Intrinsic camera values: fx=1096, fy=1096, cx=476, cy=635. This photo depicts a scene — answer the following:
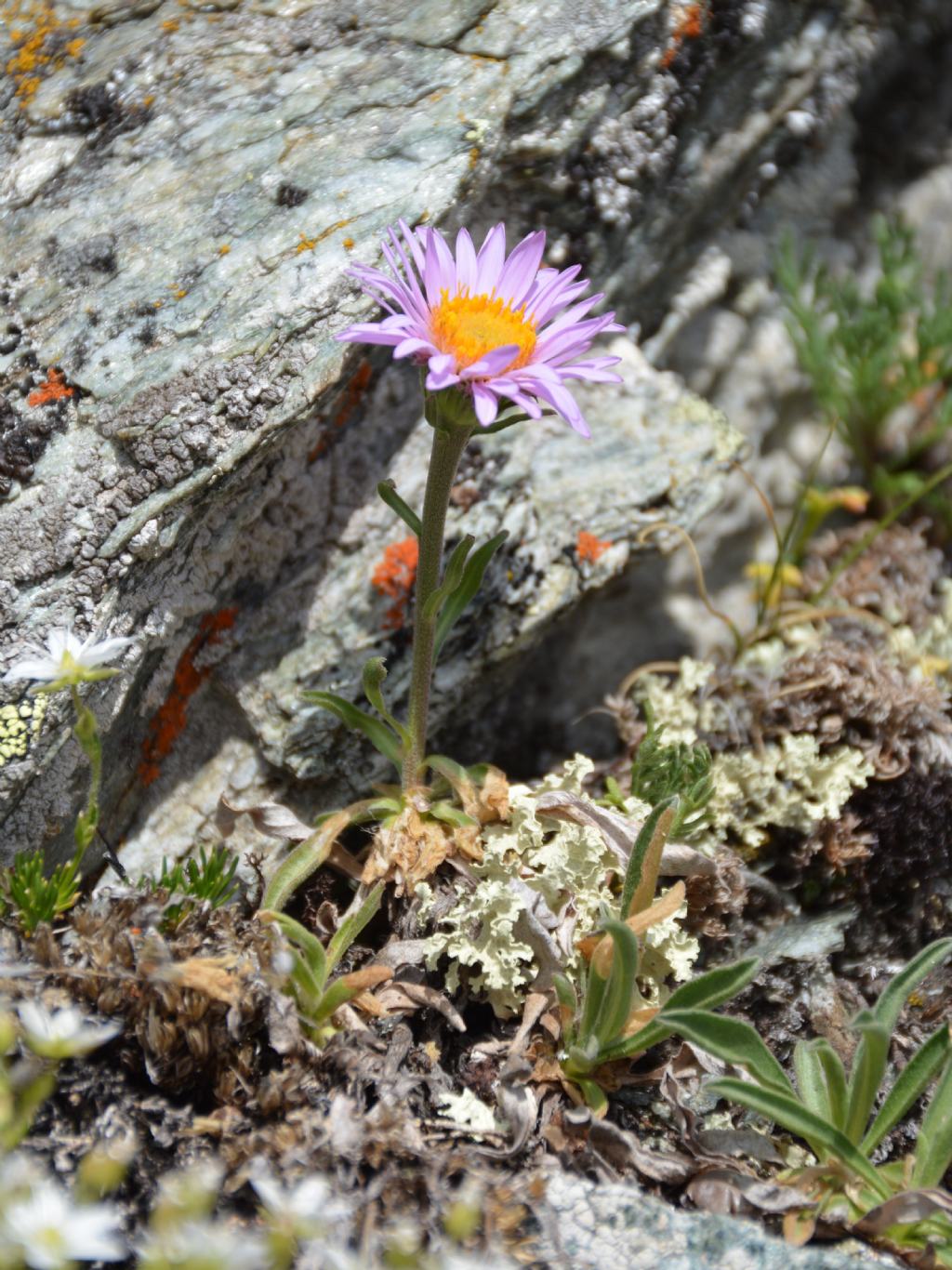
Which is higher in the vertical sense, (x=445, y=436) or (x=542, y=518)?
(x=445, y=436)

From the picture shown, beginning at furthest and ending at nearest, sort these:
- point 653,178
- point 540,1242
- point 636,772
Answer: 1. point 653,178
2. point 636,772
3. point 540,1242

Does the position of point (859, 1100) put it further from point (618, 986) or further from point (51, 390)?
point (51, 390)

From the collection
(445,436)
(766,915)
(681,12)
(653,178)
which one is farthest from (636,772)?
(681,12)

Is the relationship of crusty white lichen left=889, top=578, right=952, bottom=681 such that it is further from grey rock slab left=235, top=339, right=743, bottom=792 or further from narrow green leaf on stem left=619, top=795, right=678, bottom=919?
narrow green leaf on stem left=619, top=795, right=678, bottom=919

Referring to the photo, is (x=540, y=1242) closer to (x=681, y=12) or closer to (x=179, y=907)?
(x=179, y=907)

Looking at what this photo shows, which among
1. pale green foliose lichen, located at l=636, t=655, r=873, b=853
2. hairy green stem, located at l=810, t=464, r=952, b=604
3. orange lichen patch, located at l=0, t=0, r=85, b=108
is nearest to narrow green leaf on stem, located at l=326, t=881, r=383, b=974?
pale green foliose lichen, located at l=636, t=655, r=873, b=853

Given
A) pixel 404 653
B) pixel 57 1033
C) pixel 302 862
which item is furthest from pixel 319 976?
pixel 404 653

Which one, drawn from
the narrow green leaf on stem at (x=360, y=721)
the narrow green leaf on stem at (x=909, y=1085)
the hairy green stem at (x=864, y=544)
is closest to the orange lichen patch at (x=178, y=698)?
the narrow green leaf on stem at (x=360, y=721)
